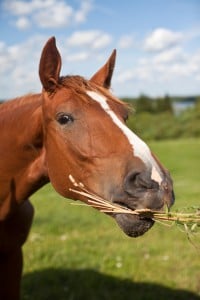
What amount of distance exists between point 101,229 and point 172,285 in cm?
300

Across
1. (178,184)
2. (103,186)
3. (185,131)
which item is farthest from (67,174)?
(185,131)

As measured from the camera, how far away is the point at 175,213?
2590mm

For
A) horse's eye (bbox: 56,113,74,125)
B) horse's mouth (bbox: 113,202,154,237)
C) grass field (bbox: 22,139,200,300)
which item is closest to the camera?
horse's mouth (bbox: 113,202,154,237)

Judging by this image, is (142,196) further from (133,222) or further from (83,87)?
(83,87)

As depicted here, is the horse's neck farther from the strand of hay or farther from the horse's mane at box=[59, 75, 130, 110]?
the strand of hay

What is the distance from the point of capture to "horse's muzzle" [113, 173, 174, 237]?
8.37ft

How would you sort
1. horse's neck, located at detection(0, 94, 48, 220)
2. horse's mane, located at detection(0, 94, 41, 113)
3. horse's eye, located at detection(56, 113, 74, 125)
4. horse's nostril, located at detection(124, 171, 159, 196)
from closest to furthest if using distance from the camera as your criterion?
horse's nostril, located at detection(124, 171, 159, 196), horse's eye, located at detection(56, 113, 74, 125), horse's neck, located at detection(0, 94, 48, 220), horse's mane, located at detection(0, 94, 41, 113)

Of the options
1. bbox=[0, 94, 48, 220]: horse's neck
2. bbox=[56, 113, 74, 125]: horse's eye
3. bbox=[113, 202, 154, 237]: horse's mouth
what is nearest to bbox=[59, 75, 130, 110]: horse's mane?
bbox=[56, 113, 74, 125]: horse's eye

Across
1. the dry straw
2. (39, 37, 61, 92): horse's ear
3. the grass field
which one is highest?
(39, 37, 61, 92): horse's ear

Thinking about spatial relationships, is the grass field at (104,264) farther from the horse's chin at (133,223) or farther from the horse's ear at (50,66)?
the horse's ear at (50,66)

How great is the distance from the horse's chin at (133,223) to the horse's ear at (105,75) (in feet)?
3.73

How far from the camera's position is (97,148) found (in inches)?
111

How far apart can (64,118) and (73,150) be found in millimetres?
225

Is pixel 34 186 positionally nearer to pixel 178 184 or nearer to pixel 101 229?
pixel 101 229
